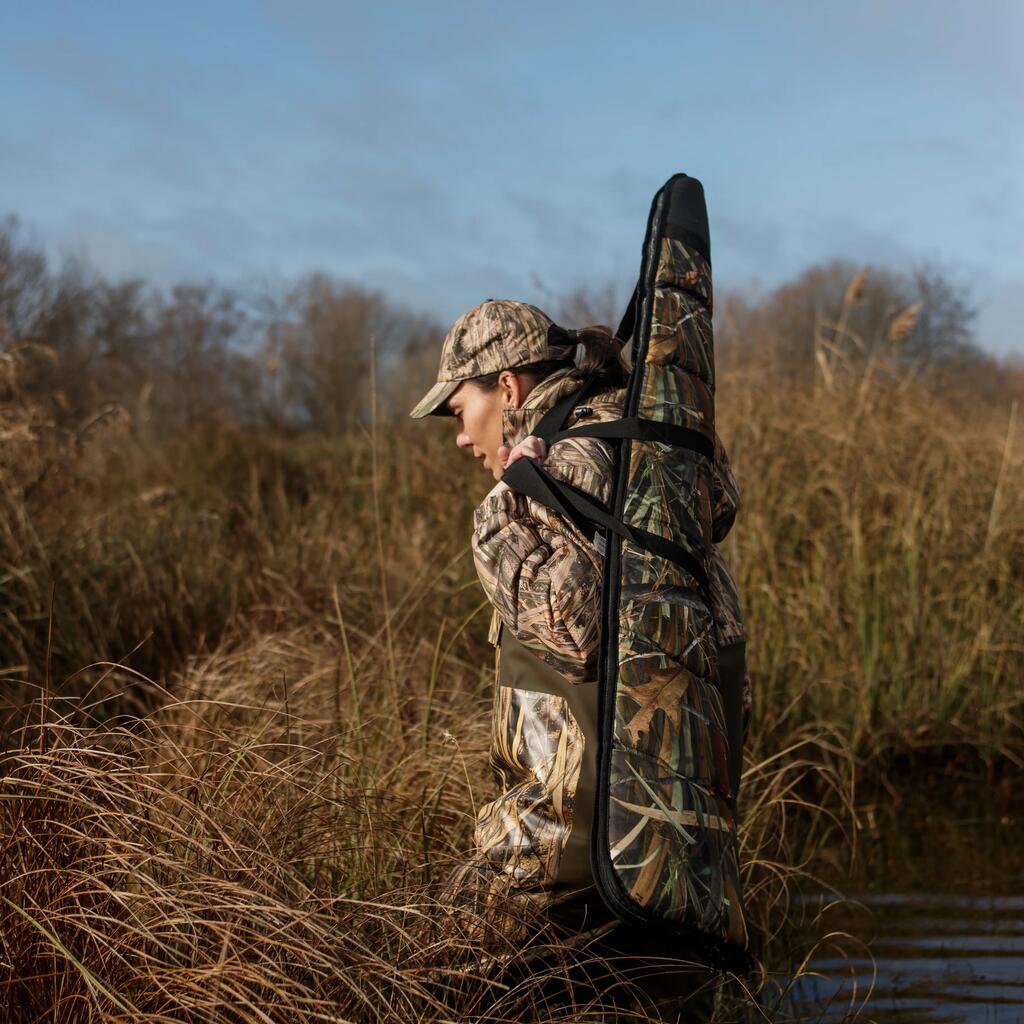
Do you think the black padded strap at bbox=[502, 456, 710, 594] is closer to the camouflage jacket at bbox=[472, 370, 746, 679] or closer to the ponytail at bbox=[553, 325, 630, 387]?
the camouflage jacket at bbox=[472, 370, 746, 679]

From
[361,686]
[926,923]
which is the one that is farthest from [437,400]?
[926,923]

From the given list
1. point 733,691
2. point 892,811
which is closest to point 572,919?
point 733,691

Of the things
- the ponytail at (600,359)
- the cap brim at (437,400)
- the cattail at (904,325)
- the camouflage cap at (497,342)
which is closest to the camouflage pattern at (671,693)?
the ponytail at (600,359)

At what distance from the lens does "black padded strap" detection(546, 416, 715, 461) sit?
2.67 metres

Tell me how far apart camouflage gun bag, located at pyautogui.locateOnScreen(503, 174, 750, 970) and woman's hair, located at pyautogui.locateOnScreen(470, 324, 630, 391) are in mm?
85

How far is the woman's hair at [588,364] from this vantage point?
2916mm

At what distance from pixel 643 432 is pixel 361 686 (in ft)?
7.74

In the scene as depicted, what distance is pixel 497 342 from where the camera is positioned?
2.97 meters

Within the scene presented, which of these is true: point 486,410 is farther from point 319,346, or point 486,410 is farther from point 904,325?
point 319,346

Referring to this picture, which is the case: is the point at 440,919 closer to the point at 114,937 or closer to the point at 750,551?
the point at 114,937

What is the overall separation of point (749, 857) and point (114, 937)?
2.39 metres

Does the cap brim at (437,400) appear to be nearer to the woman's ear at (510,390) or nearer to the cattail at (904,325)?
the woman's ear at (510,390)

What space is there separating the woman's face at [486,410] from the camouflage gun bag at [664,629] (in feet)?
0.57

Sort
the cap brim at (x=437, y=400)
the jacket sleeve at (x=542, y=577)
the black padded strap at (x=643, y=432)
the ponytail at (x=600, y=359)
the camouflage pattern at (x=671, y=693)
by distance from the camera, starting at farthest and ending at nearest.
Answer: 1. the cap brim at (x=437, y=400)
2. the ponytail at (x=600, y=359)
3. the black padded strap at (x=643, y=432)
4. the jacket sleeve at (x=542, y=577)
5. the camouflage pattern at (x=671, y=693)
